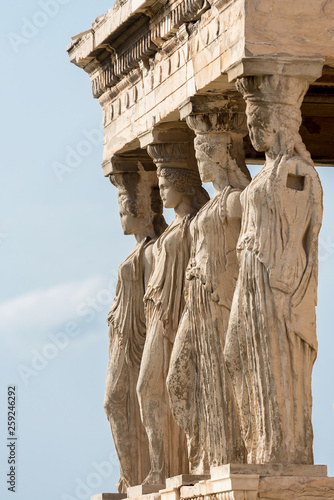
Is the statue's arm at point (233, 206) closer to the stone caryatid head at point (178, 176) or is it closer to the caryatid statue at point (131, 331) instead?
the stone caryatid head at point (178, 176)

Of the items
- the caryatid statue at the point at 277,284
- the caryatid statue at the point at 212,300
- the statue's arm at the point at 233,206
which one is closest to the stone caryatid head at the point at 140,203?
the caryatid statue at the point at 212,300

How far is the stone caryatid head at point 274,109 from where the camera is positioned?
16.3 metres

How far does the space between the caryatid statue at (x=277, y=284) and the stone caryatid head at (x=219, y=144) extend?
1.11 meters

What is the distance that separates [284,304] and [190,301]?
1.80m

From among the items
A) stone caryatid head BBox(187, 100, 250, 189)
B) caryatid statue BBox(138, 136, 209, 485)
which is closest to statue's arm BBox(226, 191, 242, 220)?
stone caryatid head BBox(187, 100, 250, 189)

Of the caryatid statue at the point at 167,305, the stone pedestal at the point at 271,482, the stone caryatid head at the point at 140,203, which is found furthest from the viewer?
the stone caryatid head at the point at 140,203

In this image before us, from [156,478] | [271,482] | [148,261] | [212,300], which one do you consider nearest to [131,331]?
[148,261]

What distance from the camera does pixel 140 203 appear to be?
20.2 m

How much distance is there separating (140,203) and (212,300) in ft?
9.66

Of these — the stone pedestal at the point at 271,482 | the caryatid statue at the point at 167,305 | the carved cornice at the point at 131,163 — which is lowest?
the stone pedestal at the point at 271,482

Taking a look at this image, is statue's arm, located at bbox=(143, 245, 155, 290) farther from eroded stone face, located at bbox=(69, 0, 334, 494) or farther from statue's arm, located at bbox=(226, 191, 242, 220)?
statue's arm, located at bbox=(226, 191, 242, 220)

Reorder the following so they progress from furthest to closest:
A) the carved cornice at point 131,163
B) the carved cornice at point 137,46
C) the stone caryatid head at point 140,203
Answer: the carved cornice at point 131,163 → the stone caryatid head at point 140,203 → the carved cornice at point 137,46

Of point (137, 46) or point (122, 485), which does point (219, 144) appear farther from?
point (122, 485)

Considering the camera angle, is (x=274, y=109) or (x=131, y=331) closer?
(x=274, y=109)
